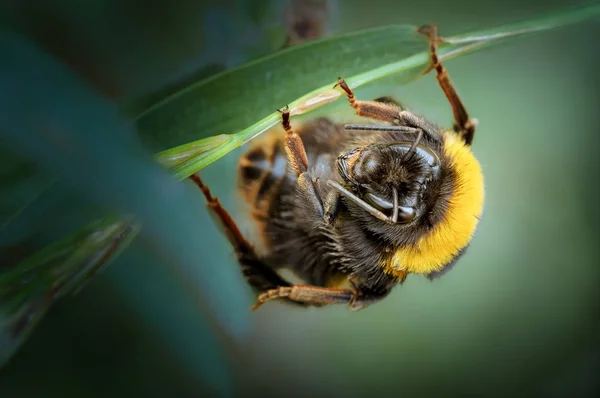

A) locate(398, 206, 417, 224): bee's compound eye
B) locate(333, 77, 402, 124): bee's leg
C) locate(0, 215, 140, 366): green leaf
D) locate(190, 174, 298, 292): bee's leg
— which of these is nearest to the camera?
locate(0, 215, 140, 366): green leaf

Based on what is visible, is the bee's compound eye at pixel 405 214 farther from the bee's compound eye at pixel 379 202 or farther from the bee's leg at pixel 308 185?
the bee's leg at pixel 308 185

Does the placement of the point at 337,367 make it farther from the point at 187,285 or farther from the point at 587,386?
the point at 187,285

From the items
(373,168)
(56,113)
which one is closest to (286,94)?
(373,168)

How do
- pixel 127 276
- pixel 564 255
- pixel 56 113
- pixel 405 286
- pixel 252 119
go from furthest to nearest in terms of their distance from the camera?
A: pixel 564 255 < pixel 405 286 < pixel 252 119 < pixel 127 276 < pixel 56 113

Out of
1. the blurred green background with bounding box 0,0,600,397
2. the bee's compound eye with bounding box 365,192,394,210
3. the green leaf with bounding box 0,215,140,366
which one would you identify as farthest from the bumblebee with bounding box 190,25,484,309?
the green leaf with bounding box 0,215,140,366

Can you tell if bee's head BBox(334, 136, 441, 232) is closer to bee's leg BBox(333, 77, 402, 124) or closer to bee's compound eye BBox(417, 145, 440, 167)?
bee's compound eye BBox(417, 145, 440, 167)

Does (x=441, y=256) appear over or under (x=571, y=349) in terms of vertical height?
over
